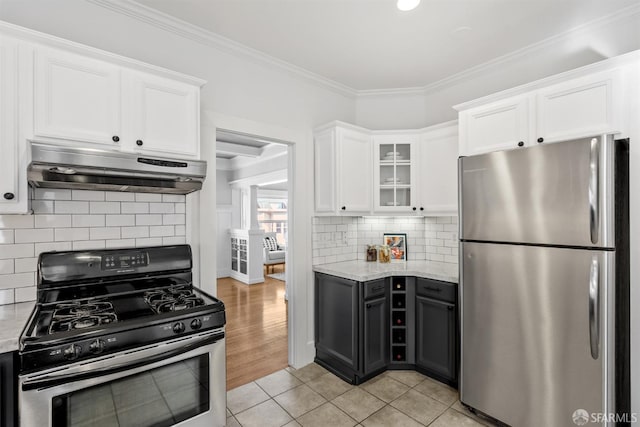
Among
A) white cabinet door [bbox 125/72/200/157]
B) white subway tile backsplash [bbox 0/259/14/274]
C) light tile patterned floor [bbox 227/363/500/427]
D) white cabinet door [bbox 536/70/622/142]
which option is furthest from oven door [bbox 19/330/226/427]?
white cabinet door [bbox 536/70/622/142]

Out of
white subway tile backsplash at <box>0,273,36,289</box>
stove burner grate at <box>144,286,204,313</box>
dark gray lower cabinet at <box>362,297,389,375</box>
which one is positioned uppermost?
white subway tile backsplash at <box>0,273,36,289</box>

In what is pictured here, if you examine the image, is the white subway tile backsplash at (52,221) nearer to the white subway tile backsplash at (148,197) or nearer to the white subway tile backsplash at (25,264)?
the white subway tile backsplash at (25,264)

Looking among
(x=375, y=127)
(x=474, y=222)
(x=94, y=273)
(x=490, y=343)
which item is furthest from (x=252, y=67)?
(x=490, y=343)

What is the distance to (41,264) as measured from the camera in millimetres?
1741

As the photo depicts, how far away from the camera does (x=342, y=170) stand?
2.98 m

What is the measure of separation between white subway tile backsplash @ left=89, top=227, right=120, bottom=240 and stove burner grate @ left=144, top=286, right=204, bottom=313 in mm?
435

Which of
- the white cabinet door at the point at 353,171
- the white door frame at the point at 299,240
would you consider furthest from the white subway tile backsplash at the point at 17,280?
the white cabinet door at the point at 353,171

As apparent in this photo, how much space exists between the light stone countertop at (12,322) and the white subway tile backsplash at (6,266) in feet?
0.60

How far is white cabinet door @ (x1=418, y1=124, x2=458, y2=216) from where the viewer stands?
2.89 metres

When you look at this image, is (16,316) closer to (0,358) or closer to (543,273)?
(0,358)

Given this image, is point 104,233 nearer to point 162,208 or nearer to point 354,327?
point 162,208

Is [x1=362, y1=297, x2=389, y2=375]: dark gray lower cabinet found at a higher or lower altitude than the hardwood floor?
higher

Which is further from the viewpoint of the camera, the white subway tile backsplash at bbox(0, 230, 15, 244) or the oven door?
the white subway tile backsplash at bbox(0, 230, 15, 244)

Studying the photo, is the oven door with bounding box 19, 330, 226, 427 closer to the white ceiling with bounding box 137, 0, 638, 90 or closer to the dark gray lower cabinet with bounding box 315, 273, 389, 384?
the dark gray lower cabinet with bounding box 315, 273, 389, 384
